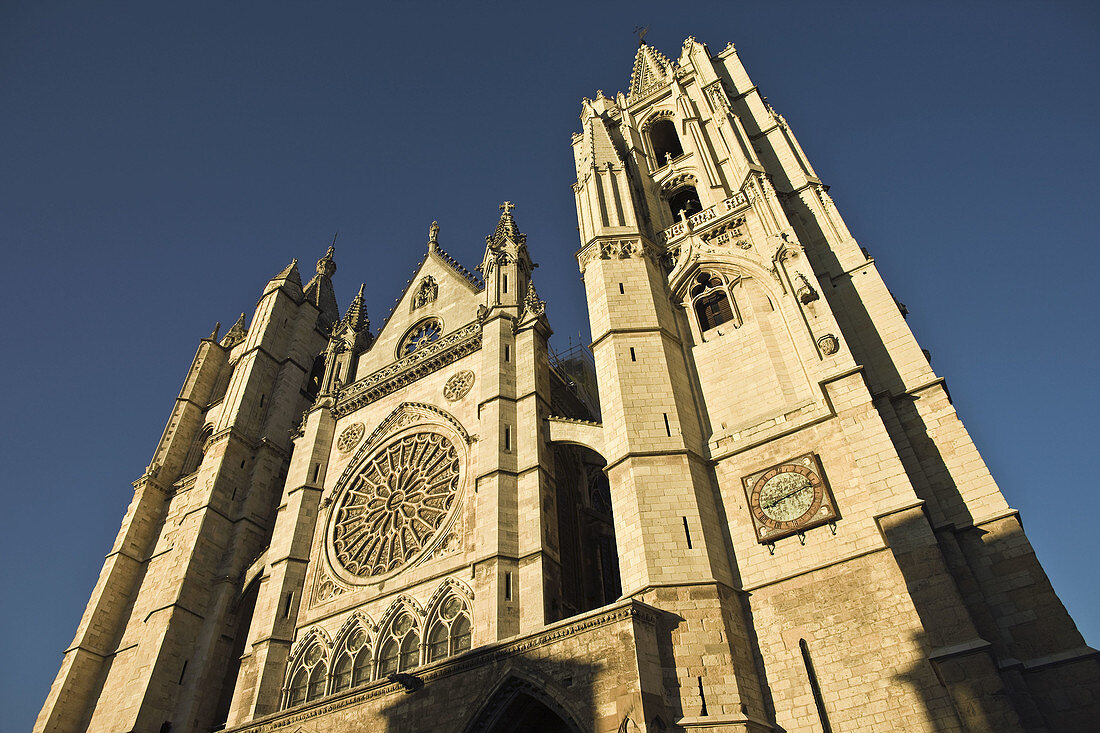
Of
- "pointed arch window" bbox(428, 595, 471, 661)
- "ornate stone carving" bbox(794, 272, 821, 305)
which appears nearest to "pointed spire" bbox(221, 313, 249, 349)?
"pointed arch window" bbox(428, 595, 471, 661)

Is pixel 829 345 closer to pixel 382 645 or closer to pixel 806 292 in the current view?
pixel 806 292

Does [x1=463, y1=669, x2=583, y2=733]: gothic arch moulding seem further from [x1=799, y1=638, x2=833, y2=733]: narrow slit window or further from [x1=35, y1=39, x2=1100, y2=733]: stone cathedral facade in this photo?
[x1=799, y1=638, x2=833, y2=733]: narrow slit window

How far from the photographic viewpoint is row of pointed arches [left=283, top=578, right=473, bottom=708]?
550 inches

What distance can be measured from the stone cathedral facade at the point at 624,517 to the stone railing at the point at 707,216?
84mm

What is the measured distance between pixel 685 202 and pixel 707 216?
13.6 ft

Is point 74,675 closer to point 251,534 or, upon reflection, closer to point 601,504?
point 251,534

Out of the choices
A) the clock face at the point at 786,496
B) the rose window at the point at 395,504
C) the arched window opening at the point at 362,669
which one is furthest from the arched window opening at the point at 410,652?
the clock face at the point at 786,496

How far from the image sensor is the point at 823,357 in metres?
13.4

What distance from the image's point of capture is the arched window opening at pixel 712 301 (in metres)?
16.4

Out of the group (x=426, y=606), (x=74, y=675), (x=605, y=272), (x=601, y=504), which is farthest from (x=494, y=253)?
(x=74, y=675)

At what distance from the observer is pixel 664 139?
2588 cm

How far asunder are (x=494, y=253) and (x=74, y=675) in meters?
16.0

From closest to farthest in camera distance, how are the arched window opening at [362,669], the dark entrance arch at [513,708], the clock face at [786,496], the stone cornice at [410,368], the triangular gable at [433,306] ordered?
the dark entrance arch at [513,708] < the clock face at [786,496] < the arched window opening at [362,669] < the stone cornice at [410,368] < the triangular gable at [433,306]

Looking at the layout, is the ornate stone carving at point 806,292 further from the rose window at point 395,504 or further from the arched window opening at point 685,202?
the rose window at point 395,504
